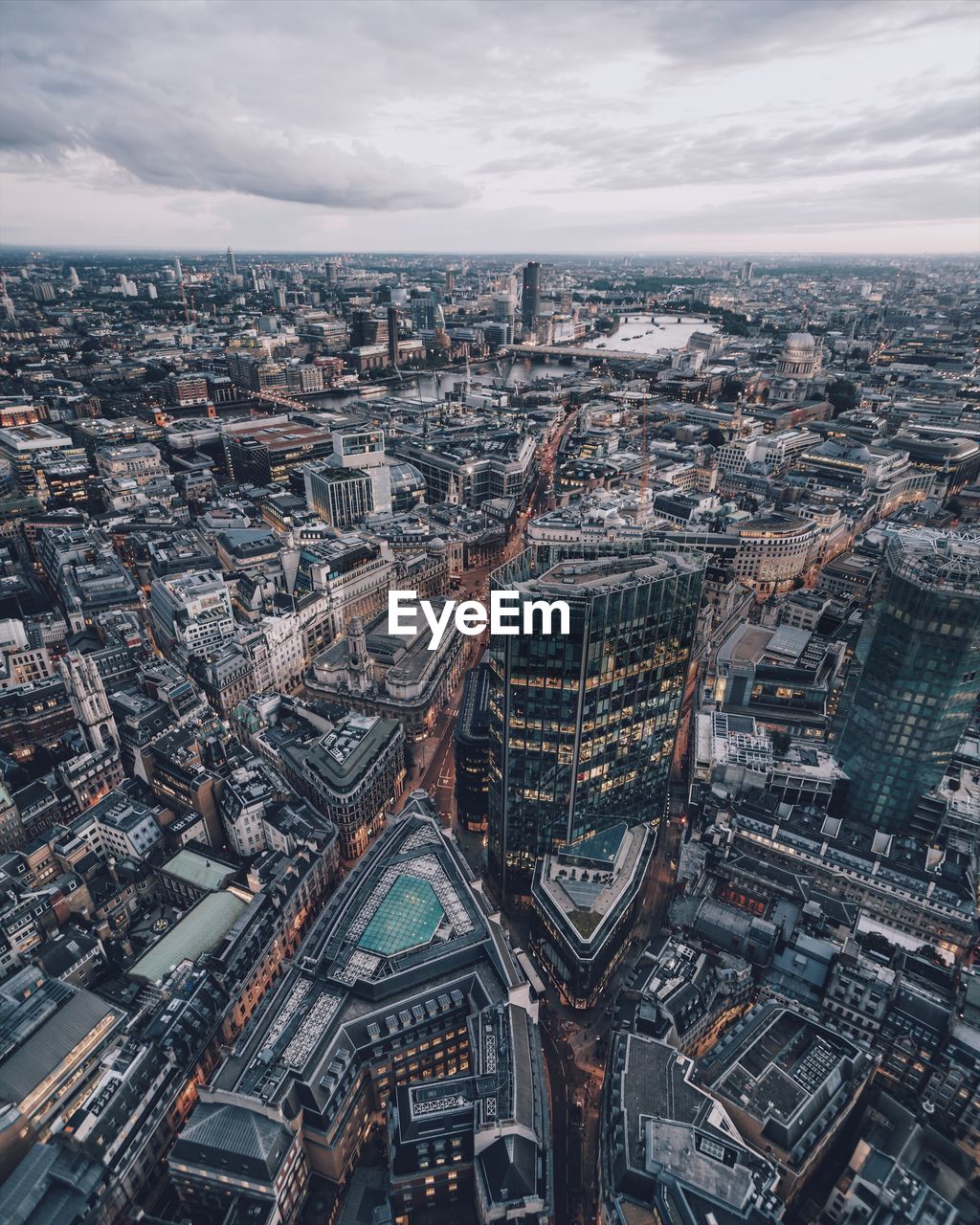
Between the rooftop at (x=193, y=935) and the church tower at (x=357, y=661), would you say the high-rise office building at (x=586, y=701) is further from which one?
the church tower at (x=357, y=661)

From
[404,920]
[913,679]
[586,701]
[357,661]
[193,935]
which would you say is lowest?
[193,935]

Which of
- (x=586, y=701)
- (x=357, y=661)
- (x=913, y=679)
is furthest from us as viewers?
(x=357, y=661)

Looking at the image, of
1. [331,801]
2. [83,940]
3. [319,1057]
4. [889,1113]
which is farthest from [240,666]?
[889,1113]

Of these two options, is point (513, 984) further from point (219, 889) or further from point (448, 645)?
point (448, 645)

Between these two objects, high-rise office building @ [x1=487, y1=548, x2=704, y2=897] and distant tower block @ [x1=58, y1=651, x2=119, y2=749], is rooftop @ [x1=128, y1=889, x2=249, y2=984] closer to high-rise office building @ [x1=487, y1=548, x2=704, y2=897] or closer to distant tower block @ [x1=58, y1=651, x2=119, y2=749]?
high-rise office building @ [x1=487, y1=548, x2=704, y2=897]

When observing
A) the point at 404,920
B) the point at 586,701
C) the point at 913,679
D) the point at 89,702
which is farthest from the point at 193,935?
the point at 913,679

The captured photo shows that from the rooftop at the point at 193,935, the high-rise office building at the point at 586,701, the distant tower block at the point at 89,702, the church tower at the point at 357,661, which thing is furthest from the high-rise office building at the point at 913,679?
the distant tower block at the point at 89,702

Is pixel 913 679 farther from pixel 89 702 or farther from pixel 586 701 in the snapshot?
pixel 89 702
